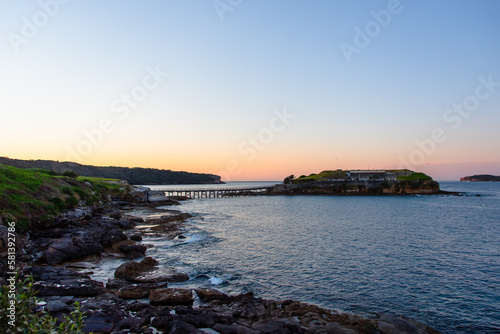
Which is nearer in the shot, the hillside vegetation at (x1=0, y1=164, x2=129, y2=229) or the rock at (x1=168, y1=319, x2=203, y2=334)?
the rock at (x1=168, y1=319, x2=203, y2=334)

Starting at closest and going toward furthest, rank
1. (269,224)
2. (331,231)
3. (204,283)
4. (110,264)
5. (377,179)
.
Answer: (204,283) < (110,264) < (331,231) < (269,224) < (377,179)

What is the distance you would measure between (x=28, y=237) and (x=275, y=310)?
21.4m

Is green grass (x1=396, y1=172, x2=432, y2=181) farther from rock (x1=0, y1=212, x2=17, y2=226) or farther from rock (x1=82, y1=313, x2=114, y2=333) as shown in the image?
rock (x1=82, y1=313, x2=114, y2=333)

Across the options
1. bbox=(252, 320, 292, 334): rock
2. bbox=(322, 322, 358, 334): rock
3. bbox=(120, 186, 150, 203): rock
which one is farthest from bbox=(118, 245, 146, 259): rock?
bbox=(120, 186, 150, 203): rock

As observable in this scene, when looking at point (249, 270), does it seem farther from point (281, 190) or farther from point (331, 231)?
point (281, 190)

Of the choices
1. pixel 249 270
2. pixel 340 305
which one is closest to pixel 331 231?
pixel 249 270

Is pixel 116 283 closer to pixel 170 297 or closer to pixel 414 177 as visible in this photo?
pixel 170 297

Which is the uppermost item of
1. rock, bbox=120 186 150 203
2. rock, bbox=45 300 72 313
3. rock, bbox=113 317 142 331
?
rock, bbox=120 186 150 203

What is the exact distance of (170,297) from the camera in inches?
614

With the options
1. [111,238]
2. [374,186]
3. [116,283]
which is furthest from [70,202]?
Answer: [374,186]

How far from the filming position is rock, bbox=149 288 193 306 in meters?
15.4

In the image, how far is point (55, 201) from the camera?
106 ft

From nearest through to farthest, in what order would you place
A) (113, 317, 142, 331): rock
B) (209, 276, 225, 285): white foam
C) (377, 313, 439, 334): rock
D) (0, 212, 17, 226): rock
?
(113, 317, 142, 331): rock < (377, 313, 439, 334): rock < (209, 276, 225, 285): white foam < (0, 212, 17, 226): rock

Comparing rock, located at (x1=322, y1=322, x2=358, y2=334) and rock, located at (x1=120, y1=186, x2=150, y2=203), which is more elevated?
rock, located at (x1=120, y1=186, x2=150, y2=203)
